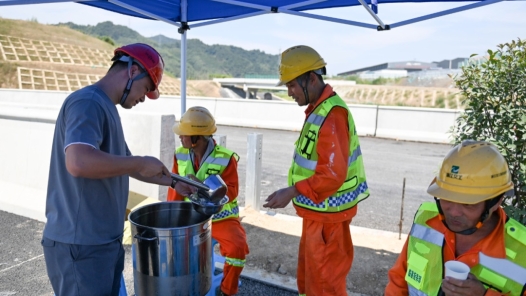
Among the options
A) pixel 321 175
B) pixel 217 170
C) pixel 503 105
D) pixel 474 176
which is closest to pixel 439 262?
pixel 474 176

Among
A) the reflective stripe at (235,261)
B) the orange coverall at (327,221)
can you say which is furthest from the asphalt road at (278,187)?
the orange coverall at (327,221)

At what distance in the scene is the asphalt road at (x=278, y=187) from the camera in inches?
150

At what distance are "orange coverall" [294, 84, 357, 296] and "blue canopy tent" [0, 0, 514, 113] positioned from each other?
1384 mm

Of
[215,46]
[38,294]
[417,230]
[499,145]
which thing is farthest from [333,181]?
[215,46]

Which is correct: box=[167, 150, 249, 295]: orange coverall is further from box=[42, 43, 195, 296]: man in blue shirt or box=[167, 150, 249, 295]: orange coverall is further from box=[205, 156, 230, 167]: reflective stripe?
box=[42, 43, 195, 296]: man in blue shirt

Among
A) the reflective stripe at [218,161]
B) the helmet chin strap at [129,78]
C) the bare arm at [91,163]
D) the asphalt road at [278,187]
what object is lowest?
the asphalt road at [278,187]

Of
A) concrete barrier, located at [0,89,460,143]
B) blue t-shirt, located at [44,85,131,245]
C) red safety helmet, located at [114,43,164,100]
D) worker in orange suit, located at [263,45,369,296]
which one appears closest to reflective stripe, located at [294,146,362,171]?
worker in orange suit, located at [263,45,369,296]

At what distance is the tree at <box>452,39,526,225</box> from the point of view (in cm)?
343

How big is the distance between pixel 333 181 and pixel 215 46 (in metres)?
189

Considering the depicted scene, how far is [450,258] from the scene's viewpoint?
1.78 metres

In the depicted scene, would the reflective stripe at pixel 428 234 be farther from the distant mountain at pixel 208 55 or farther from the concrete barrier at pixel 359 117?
the distant mountain at pixel 208 55

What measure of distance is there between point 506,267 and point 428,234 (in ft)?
1.04

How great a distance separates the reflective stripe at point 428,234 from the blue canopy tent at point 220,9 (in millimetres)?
2209

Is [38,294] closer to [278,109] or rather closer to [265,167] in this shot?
[265,167]
